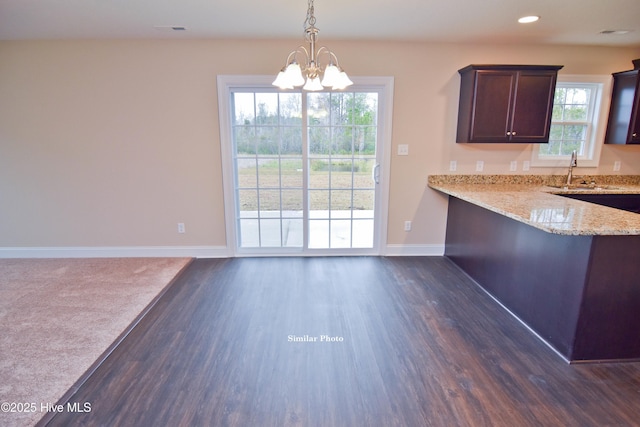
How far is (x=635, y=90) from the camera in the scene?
11.1 feet

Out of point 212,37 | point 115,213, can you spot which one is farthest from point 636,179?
point 115,213

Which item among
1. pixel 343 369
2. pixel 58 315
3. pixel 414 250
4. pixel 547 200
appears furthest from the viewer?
pixel 414 250

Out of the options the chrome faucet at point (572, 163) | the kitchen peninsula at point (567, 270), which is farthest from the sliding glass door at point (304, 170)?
the chrome faucet at point (572, 163)

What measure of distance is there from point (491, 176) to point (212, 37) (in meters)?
3.40

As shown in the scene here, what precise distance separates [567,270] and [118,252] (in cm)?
436

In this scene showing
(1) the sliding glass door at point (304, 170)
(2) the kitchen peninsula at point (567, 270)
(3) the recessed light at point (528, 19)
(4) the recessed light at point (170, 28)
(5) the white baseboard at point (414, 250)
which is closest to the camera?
(2) the kitchen peninsula at point (567, 270)

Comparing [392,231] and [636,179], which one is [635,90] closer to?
[636,179]

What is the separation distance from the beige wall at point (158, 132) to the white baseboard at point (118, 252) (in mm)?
69

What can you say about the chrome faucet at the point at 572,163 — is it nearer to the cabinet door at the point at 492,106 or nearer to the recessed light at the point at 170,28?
the cabinet door at the point at 492,106

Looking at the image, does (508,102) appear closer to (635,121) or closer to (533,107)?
(533,107)

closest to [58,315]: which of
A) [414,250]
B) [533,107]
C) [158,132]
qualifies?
[158,132]

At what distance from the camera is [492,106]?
3.32m

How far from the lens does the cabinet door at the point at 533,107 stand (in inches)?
128

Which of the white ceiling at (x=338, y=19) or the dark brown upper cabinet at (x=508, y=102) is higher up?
the white ceiling at (x=338, y=19)
